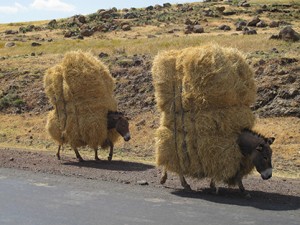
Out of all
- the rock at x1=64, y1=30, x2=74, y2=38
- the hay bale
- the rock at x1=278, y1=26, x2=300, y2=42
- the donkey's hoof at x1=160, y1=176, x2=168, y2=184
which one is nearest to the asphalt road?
the donkey's hoof at x1=160, y1=176, x2=168, y2=184

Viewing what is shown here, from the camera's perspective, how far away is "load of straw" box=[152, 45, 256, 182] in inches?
473

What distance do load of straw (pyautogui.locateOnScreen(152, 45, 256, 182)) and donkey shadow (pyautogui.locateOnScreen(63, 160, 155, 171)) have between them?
3.77 meters

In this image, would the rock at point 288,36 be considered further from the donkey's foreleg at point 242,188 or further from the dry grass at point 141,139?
the donkey's foreleg at point 242,188

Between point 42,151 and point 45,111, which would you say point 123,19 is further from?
point 42,151

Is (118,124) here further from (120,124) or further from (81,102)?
(81,102)

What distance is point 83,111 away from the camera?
58.6ft

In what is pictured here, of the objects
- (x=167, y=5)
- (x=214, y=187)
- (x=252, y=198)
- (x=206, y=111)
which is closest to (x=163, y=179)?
(x=214, y=187)

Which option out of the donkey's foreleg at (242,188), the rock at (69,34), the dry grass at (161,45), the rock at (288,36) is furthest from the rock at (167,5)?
the donkey's foreleg at (242,188)

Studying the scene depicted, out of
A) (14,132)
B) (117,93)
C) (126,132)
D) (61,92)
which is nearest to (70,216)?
(126,132)

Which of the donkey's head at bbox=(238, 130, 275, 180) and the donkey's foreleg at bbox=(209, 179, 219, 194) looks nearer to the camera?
the donkey's head at bbox=(238, 130, 275, 180)

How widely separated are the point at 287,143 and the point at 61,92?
29.0ft

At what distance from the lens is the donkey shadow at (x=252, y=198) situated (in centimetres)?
1109

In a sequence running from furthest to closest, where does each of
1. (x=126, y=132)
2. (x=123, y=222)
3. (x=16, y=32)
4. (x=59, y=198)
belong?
1. (x=16, y=32)
2. (x=126, y=132)
3. (x=59, y=198)
4. (x=123, y=222)

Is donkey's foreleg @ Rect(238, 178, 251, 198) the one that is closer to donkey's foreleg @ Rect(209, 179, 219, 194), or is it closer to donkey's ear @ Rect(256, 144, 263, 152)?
donkey's foreleg @ Rect(209, 179, 219, 194)
